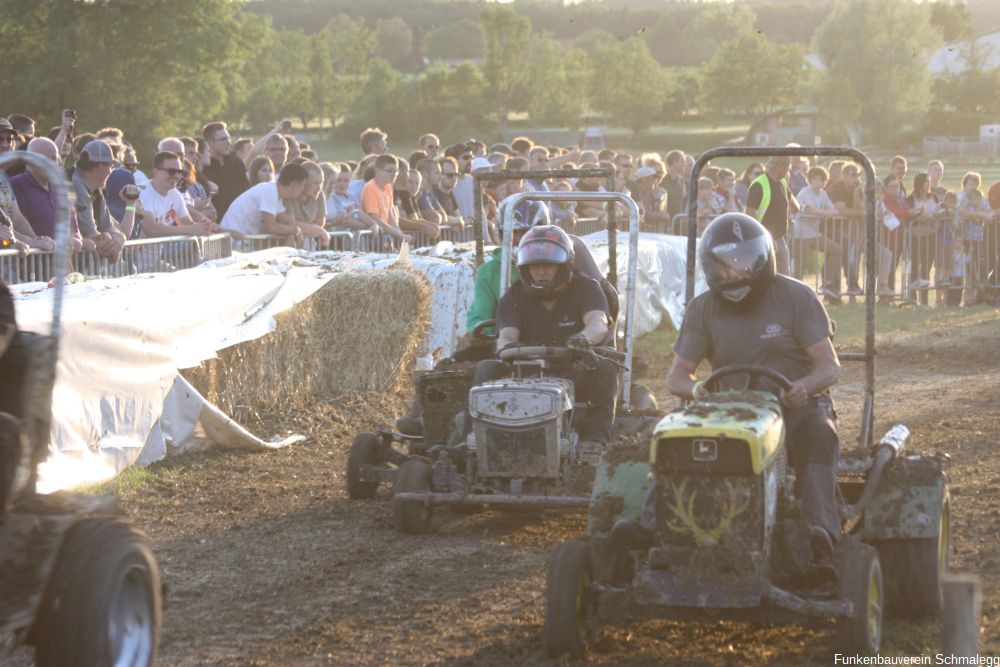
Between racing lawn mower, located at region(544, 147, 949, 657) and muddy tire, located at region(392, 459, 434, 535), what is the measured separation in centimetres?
203

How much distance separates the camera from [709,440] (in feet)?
18.1

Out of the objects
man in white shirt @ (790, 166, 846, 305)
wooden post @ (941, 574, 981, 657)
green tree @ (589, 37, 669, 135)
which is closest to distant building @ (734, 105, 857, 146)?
green tree @ (589, 37, 669, 135)

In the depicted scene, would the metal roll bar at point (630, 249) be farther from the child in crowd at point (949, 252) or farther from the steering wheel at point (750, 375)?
the child in crowd at point (949, 252)

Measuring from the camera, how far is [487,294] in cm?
950

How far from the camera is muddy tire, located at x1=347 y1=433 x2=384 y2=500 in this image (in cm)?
890

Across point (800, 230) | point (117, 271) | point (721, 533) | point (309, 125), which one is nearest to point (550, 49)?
point (309, 125)

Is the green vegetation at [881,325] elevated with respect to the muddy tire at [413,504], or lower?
lower

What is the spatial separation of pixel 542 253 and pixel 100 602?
14.1 ft

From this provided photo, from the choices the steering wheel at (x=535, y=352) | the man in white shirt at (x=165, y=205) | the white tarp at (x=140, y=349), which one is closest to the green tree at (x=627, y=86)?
the man in white shirt at (x=165, y=205)

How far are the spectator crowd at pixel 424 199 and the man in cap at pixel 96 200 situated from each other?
11mm

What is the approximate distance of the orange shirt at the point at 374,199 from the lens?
1518 centimetres

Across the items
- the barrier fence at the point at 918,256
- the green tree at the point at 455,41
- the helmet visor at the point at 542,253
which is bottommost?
the barrier fence at the point at 918,256

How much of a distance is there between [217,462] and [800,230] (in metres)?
11.5

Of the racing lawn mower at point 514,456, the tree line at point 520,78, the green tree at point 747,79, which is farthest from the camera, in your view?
the green tree at point 747,79
